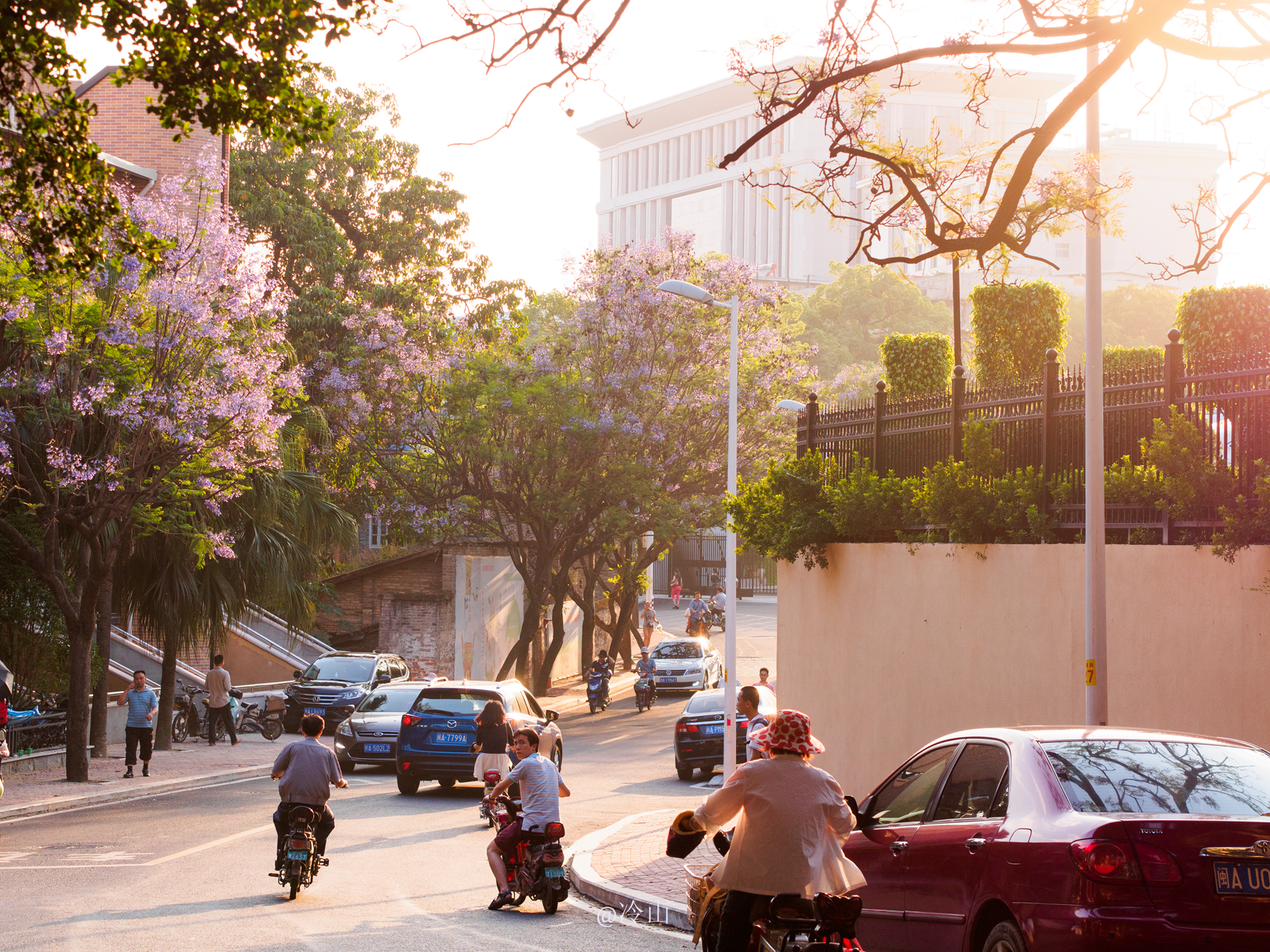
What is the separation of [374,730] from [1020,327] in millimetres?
13365

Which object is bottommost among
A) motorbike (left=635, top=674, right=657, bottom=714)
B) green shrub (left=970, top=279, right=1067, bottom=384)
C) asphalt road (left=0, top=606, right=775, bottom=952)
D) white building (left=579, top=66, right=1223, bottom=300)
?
motorbike (left=635, top=674, right=657, bottom=714)

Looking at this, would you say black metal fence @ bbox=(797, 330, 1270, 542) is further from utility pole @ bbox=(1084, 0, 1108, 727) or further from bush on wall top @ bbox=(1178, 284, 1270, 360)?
utility pole @ bbox=(1084, 0, 1108, 727)

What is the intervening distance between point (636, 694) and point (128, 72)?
31276mm

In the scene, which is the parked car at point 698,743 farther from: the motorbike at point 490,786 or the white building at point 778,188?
the white building at point 778,188

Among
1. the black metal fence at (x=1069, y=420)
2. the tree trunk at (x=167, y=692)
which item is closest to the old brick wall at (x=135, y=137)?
the tree trunk at (x=167, y=692)

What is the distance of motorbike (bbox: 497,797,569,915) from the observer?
37.6 feet

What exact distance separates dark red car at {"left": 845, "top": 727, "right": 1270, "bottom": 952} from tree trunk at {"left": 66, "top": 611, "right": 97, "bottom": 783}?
15.7m

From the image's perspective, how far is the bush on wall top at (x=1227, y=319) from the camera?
1306 cm

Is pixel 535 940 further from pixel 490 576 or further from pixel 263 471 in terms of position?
pixel 490 576

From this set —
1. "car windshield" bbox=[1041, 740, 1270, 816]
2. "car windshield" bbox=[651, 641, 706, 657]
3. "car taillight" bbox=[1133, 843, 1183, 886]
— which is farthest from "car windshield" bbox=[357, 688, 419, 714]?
"car taillight" bbox=[1133, 843, 1183, 886]

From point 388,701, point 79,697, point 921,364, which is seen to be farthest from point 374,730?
point 921,364

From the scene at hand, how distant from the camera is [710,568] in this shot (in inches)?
3130

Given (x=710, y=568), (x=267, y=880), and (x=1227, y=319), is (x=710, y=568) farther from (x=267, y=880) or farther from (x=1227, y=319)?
(x=267, y=880)

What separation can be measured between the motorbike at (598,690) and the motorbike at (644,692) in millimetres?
899
